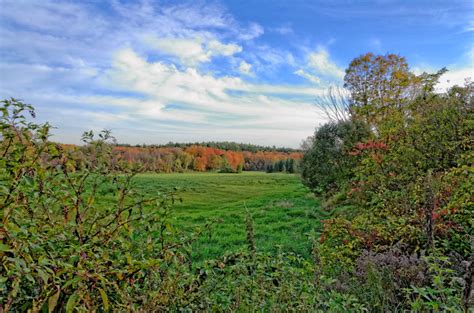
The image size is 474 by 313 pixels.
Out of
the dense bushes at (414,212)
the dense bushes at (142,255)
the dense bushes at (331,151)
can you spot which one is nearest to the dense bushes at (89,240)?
the dense bushes at (142,255)

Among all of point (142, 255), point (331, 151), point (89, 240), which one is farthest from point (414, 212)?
point (331, 151)

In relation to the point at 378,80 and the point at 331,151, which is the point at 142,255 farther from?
the point at 378,80

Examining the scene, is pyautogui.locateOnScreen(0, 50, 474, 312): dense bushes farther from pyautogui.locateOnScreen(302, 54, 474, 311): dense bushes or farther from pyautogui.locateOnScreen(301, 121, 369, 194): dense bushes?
pyautogui.locateOnScreen(301, 121, 369, 194): dense bushes

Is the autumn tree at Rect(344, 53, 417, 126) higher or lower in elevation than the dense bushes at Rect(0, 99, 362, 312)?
higher

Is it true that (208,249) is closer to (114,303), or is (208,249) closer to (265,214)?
(265,214)

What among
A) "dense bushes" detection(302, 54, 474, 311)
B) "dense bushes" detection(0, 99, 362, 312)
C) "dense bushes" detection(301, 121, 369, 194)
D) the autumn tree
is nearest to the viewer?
"dense bushes" detection(0, 99, 362, 312)

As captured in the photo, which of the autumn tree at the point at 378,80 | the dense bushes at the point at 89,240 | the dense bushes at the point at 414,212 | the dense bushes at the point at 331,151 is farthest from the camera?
the autumn tree at the point at 378,80

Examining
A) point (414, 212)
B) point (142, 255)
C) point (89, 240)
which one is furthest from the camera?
point (414, 212)

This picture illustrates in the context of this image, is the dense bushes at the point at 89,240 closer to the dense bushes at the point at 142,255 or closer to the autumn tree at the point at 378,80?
the dense bushes at the point at 142,255

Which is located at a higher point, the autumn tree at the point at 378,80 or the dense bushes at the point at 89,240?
the autumn tree at the point at 378,80

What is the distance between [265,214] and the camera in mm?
14422

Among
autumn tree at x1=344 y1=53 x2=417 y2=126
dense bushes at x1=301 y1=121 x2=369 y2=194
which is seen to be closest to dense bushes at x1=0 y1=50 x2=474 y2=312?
dense bushes at x1=301 y1=121 x2=369 y2=194

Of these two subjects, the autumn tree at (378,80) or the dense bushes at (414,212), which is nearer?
the dense bushes at (414,212)

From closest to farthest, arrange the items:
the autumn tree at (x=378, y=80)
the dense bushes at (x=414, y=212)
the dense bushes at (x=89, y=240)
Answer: the dense bushes at (x=89, y=240) < the dense bushes at (x=414, y=212) < the autumn tree at (x=378, y=80)
